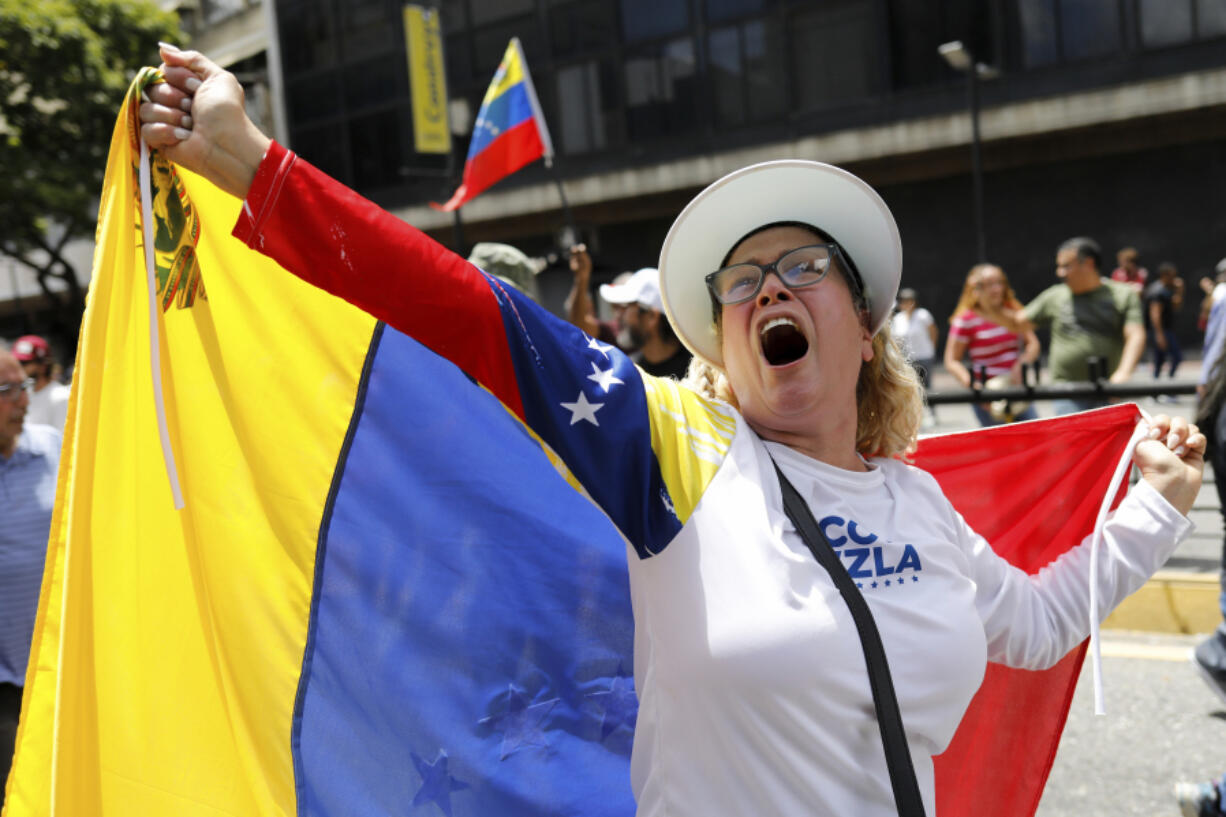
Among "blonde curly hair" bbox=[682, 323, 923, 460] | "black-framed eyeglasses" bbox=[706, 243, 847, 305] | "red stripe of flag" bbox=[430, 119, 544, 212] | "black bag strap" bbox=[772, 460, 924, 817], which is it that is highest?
"red stripe of flag" bbox=[430, 119, 544, 212]

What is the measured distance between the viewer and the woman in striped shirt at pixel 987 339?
8.50 metres

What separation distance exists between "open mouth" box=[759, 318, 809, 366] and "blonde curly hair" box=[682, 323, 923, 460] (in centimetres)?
18

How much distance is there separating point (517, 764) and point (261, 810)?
0.52 meters

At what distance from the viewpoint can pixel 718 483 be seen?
174 cm

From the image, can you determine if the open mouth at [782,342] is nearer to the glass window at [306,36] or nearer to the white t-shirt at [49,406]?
the white t-shirt at [49,406]

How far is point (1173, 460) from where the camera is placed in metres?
2.30

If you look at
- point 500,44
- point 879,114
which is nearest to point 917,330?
point 879,114

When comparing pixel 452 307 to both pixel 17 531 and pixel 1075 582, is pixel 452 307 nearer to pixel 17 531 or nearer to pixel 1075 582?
pixel 1075 582

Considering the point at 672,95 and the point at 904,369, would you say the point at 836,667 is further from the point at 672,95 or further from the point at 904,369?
the point at 672,95

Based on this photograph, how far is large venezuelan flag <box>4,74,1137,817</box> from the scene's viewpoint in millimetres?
1901

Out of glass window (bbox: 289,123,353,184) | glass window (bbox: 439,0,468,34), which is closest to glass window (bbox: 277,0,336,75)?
glass window (bbox: 289,123,353,184)

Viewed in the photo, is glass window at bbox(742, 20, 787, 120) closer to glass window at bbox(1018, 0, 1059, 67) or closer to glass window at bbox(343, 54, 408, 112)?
glass window at bbox(1018, 0, 1059, 67)

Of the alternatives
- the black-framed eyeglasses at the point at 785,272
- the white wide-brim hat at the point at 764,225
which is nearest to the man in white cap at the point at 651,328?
the white wide-brim hat at the point at 764,225

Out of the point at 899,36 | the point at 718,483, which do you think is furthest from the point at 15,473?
the point at 899,36
